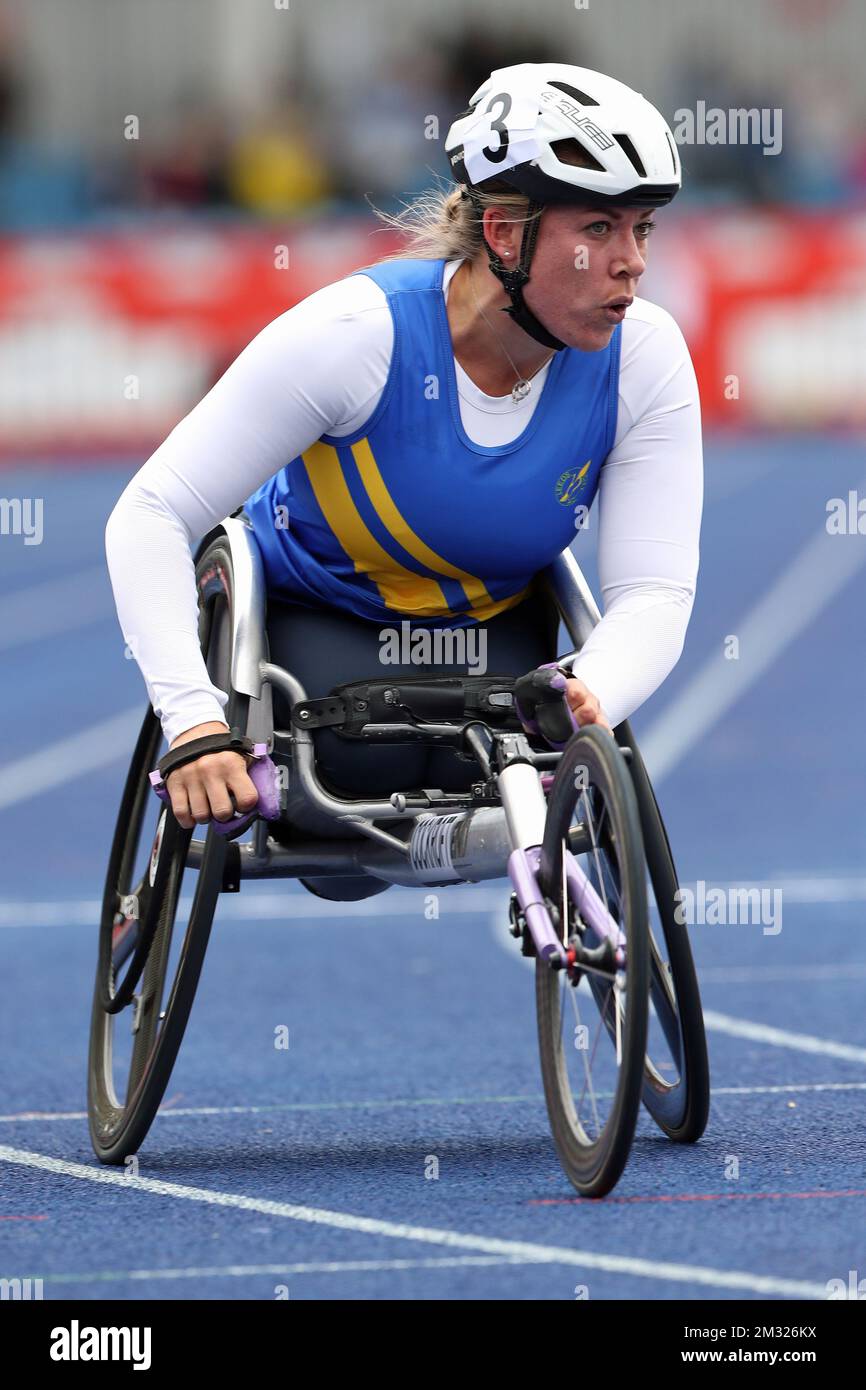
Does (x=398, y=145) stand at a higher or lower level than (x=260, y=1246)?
higher

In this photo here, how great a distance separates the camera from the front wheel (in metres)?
3.55

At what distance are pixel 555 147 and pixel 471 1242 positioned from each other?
177 cm

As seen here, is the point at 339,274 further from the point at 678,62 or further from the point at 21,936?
the point at 21,936

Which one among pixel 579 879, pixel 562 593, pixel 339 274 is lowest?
pixel 579 879

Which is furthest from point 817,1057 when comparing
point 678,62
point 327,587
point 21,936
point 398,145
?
point 678,62

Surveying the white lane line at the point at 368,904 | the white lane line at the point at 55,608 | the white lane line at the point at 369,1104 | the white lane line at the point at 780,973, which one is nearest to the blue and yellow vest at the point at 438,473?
the white lane line at the point at 369,1104

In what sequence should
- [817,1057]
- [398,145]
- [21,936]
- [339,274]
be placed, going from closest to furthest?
[817,1057] < [21,936] < [339,274] < [398,145]

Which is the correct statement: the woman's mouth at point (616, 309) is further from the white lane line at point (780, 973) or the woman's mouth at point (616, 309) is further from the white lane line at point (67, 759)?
the white lane line at point (67, 759)

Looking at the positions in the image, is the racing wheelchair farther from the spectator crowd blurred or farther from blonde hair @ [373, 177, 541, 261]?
the spectator crowd blurred

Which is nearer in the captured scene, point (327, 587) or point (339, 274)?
point (327, 587)

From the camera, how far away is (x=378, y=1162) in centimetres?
441

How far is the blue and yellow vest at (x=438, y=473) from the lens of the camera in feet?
13.6

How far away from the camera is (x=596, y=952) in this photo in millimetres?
3674
